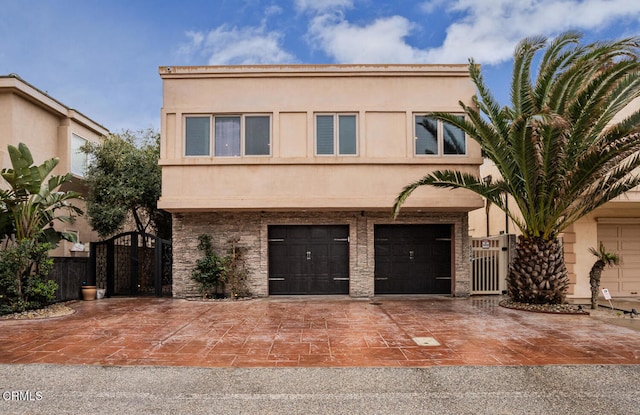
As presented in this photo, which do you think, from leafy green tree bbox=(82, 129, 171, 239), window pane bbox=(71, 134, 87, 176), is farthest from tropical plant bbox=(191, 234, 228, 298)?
window pane bbox=(71, 134, 87, 176)

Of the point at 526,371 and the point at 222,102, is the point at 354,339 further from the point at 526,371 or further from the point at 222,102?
the point at 222,102

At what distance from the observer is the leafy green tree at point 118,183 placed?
48.6 ft

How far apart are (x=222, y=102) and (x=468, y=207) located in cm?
781

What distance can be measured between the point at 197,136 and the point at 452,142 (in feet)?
25.0

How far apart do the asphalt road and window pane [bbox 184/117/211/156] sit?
816 centimetres

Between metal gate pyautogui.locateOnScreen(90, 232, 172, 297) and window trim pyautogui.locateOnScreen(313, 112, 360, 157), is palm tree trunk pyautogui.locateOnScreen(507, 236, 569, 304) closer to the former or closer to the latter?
window trim pyautogui.locateOnScreen(313, 112, 360, 157)

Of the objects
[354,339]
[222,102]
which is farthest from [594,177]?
[222,102]

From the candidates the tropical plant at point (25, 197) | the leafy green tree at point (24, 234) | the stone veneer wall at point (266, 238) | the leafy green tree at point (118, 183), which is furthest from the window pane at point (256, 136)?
the leafy green tree at point (24, 234)

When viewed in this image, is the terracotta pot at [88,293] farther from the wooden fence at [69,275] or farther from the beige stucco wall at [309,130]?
the beige stucco wall at [309,130]

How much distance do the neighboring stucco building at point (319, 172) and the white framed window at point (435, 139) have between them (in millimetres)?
30

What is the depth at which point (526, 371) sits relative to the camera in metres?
6.23

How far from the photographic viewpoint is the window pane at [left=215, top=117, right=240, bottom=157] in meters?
13.7

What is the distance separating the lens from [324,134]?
13656mm

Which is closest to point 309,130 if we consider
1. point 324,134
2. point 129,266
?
point 324,134
